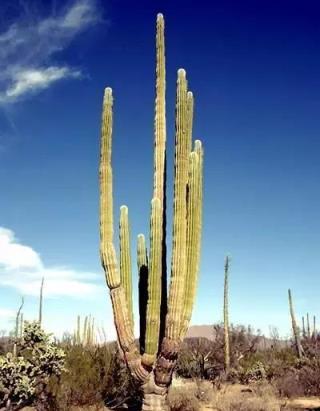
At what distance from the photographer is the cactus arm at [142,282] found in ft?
32.9

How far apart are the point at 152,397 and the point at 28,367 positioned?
216 cm

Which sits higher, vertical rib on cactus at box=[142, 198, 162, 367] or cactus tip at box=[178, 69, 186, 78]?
cactus tip at box=[178, 69, 186, 78]

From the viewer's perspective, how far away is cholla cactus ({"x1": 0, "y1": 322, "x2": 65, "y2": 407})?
28.8 ft

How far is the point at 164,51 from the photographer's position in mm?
10766

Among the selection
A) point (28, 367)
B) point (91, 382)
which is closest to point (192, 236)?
point (28, 367)

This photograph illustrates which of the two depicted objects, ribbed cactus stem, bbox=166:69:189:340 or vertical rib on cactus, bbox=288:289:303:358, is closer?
ribbed cactus stem, bbox=166:69:189:340

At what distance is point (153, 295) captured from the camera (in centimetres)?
910

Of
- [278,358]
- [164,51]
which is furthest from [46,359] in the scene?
[278,358]

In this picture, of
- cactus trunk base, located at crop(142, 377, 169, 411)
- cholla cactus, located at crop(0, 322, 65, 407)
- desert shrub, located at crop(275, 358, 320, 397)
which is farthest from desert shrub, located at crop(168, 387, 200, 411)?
cholla cactus, located at crop(0, 322, 65, 407)

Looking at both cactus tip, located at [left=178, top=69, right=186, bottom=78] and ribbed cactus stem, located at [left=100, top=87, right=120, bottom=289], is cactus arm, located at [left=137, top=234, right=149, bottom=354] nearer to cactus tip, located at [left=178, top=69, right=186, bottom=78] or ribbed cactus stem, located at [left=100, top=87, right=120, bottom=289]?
ribbed cactus stem, located at [left=100, top=87, right=120, bottom=289]

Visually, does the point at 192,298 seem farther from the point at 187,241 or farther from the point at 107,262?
the point at 107,262

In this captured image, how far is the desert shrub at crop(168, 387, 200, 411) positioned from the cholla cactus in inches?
144

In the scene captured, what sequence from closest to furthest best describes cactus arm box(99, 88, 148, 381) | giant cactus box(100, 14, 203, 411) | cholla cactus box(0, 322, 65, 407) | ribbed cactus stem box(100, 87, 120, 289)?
1. cholla cactus box(0, 322, 65, 407)
2. giant cactus box(100, 14, 203, 411)
3. cactus arm box(99, 88, 148, 381)
4. ribbed cactus stem box(100, 87, 120, 289)

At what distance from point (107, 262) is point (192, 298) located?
62.2 inches
